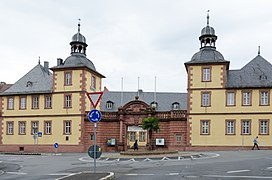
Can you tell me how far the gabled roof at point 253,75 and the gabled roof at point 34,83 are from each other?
19.6 m

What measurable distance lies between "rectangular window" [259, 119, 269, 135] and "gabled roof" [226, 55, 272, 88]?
3495 mm

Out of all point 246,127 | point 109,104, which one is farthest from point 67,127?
point 246,127

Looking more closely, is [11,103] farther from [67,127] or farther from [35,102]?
[67,127]

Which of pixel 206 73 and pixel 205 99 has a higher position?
pixel 206 73

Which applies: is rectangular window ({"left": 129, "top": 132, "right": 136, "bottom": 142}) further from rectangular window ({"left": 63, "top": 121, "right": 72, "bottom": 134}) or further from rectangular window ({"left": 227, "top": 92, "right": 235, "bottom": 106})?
rectangular window ({"left": 227, "top": 92, "right": 235, "bottom": 106})

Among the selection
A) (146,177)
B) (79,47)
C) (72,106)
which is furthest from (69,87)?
(146,177)

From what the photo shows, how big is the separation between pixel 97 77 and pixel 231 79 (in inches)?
610

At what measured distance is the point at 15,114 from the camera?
47688 millimetres

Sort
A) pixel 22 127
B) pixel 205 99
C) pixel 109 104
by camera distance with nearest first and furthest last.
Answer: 1. pixel 205 99
2. pixel 22 127
3. pixel 109 104

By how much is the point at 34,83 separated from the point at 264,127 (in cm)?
2580

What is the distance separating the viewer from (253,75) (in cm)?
4181

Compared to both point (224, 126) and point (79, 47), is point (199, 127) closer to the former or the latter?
point (224, 126)

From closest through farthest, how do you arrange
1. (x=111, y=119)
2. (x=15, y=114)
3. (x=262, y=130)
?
(x=262, y=130) < (x=111, y=119) < (x=15, y=114)

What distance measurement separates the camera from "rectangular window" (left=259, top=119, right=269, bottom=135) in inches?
1576
